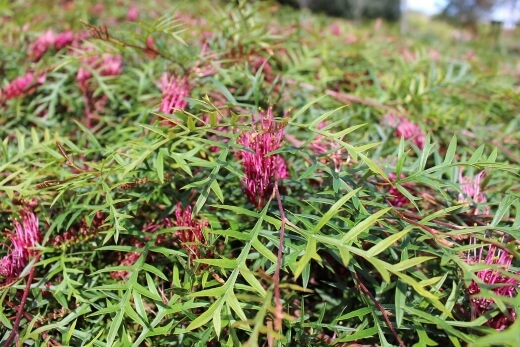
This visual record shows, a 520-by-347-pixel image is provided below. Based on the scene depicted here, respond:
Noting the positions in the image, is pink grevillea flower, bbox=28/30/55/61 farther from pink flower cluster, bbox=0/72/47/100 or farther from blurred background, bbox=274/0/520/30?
blurred background, bbox=274/0/520/30

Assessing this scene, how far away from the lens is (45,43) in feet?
4.35

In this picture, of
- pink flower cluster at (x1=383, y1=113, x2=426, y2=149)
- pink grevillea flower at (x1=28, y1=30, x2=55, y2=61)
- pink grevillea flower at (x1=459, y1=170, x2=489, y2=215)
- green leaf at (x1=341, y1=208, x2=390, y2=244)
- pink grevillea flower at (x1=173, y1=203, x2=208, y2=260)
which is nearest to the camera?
green leaf at (x1=341, y1=208, x2=390, y2=244)

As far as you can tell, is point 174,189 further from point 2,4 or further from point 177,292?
point 2,4

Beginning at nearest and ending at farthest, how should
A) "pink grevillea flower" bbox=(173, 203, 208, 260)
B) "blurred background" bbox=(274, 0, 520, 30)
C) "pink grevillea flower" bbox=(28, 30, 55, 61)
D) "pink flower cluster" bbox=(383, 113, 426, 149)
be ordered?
"pink grevillea flower" bbox=(173, 203, 208, 260), "pink flower cluster" bbox=(383, 113, 426, 149), "pink grevillea flower" bbox=(28, 30, 55, 61), "blurred background" bbox=(274, 0, 520, 30)

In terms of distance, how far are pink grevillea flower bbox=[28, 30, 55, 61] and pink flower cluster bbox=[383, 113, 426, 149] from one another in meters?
0.95

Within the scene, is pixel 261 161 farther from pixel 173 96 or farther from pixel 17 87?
pixel 17 87

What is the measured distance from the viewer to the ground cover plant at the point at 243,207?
0.62 metres

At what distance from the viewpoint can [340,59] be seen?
1553mm

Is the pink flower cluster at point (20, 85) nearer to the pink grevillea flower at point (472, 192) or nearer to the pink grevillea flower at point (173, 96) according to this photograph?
the pink grevillea flower at point (173, 96)

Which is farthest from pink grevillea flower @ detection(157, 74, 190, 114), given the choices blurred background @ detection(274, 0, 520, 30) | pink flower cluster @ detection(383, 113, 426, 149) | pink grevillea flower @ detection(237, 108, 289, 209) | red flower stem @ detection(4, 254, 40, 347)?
blurred background @ detection(274, 0, 520, 30)

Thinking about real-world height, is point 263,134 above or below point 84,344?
above

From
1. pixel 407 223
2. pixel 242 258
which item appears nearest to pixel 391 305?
pixel 407 223

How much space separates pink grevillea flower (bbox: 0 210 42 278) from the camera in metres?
0.75

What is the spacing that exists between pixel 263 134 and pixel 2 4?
1.27 m
